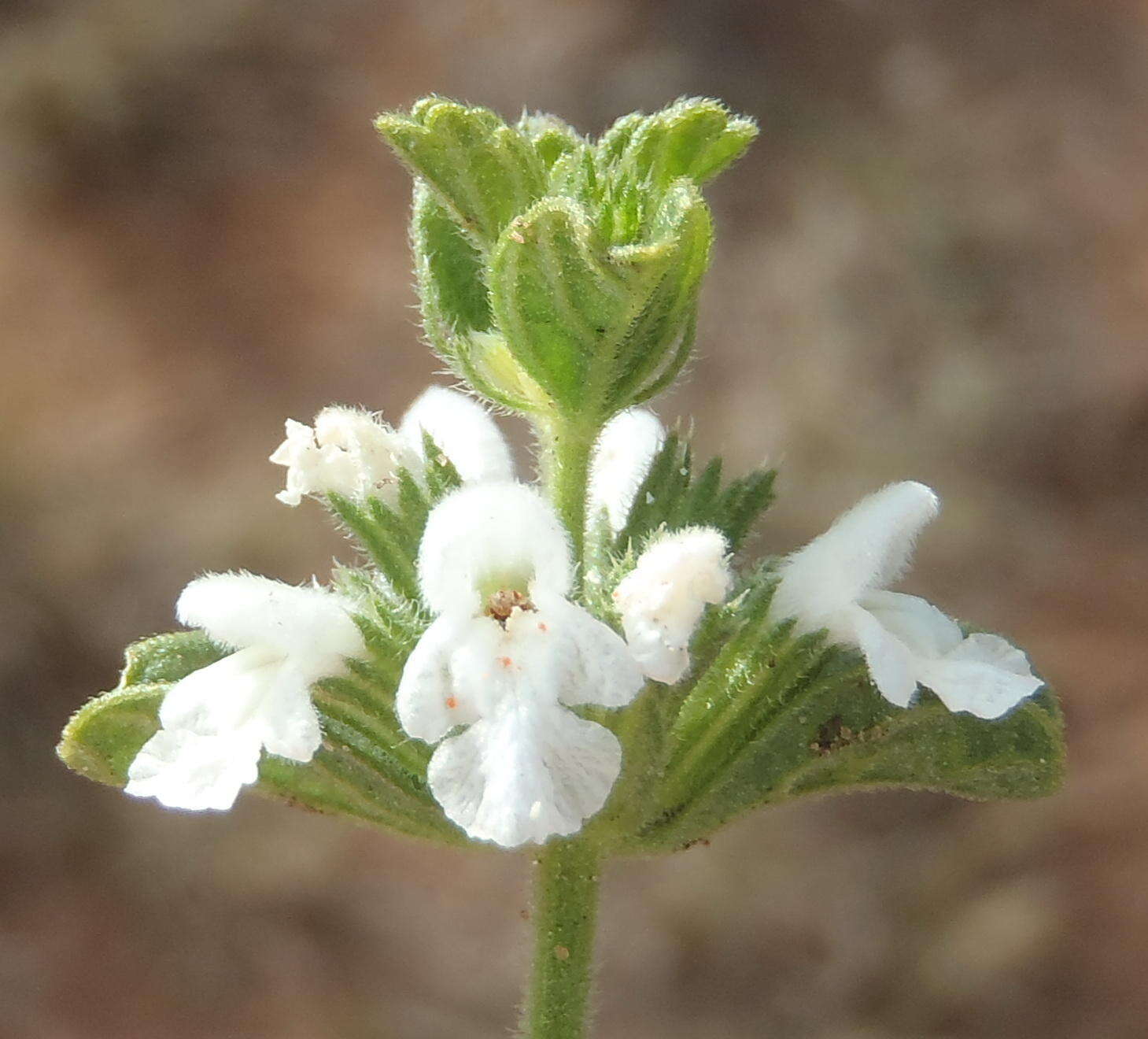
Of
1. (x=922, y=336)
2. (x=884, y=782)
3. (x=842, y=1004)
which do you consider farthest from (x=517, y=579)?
(x=922, y=336)

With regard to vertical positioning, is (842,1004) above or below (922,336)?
below

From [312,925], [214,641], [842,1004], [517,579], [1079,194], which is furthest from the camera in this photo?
[1079,194]

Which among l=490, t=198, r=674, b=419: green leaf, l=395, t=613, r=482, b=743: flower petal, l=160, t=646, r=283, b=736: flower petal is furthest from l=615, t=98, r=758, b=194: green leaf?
l=160, t=646, r=283, b=736: flower petal

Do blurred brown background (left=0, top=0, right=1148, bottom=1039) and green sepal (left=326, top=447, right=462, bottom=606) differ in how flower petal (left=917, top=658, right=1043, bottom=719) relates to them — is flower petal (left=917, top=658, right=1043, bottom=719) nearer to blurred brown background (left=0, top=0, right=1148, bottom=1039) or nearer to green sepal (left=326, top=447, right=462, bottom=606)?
green sepal (left=326, top=447, right=462, bottom=606)

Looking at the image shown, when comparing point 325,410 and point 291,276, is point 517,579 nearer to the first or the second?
point 325,410

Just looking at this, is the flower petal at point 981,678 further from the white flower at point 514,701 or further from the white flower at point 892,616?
the white flower at point 514,701

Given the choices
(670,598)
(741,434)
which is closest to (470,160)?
(670,598)

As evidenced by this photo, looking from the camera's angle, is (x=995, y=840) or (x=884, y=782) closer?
(x=884, y=782)

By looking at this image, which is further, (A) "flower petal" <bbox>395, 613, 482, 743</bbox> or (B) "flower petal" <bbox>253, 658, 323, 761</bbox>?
(B) "flower petal" <bbox>253, 658, 323, 761</bbox>
